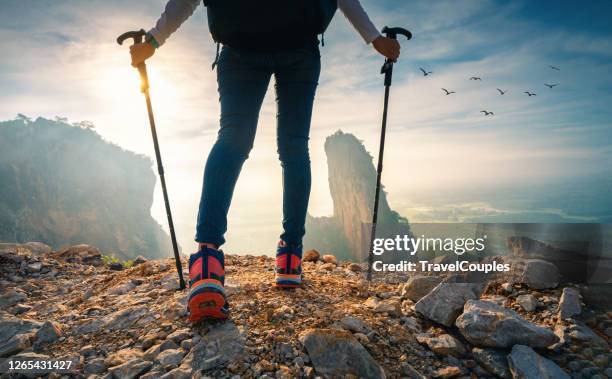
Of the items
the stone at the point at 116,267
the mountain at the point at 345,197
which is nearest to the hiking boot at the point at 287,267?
the stone at the point at 116,267

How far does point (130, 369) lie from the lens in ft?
7.33

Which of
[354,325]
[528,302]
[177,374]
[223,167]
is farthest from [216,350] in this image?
[528,302]

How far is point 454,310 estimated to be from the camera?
274 centimetres

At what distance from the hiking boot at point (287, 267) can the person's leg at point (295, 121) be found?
23cm

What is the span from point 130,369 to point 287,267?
1.64m

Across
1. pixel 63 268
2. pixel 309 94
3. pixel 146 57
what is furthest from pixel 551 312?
pixel 63 268

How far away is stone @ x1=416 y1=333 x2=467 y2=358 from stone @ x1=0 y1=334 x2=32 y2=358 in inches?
126

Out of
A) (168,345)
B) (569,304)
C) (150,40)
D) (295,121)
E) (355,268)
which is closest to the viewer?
(168,345)

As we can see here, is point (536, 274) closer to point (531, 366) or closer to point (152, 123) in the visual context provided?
point (531, 366)

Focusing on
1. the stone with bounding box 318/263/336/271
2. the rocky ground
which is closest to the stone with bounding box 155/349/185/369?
the rocky ground

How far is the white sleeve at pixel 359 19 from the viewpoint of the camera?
10.9ft

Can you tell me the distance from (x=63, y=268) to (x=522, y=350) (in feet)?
23.3

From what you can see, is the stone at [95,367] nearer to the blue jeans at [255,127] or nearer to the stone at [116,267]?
the blue jeans at [255,127]

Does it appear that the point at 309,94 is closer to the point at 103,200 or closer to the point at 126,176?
the point at 103,200
